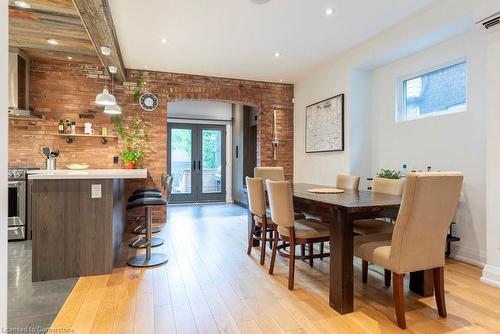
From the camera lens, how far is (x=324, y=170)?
17.5 ft

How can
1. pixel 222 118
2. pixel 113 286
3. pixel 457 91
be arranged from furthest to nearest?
pixel 222 118
pixel 457 91
pixel 113 286

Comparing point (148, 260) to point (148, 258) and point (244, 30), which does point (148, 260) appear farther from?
point (244, 30)

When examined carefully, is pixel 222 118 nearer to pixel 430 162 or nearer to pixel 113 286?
pixel 430 162

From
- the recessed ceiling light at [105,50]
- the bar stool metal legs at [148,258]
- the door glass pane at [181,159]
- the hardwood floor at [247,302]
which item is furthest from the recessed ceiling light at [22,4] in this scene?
the door glass pane at [181,159]

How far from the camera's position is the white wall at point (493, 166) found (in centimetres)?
266

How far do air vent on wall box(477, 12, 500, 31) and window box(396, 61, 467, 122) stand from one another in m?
0.72

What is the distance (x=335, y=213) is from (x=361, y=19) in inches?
99.6

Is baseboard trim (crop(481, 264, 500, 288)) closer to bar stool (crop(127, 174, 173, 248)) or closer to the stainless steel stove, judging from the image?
bar stool (crop(127, 174, 173, 248))

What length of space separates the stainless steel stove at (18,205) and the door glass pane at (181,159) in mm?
3819

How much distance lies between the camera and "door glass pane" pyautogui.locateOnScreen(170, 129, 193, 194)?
7.86m

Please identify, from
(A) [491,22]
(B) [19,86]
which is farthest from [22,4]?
(A) [491,22]

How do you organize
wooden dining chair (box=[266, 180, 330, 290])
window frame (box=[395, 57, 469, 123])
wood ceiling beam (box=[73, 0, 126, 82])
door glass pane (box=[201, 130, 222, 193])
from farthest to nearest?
1. door glass pane (box=[201, 130, 222, 193])
2. window frame (box=[395, 57, 469, 123])
3. wood ceiling beam (box=[73, 0, 126, 82])
4. wooden dining chair (box=[266, 180, 330, 290])

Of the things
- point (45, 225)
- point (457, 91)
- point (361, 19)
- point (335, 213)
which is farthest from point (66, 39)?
point (457, 91)

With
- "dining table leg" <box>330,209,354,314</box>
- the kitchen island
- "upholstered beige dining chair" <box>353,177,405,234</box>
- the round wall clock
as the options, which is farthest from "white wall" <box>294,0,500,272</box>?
the kitchen island
